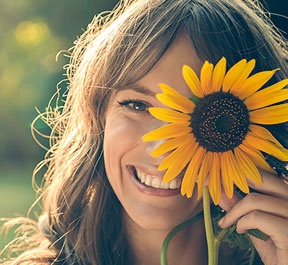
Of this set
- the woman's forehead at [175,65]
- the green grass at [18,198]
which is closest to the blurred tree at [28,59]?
the green grass at [18,198]

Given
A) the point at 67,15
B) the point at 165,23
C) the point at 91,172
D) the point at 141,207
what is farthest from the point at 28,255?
the point at 67,15

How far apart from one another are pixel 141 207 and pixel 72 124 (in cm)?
51

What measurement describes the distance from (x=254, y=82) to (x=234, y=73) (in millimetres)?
44

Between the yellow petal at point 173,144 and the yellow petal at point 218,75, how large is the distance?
11 cm

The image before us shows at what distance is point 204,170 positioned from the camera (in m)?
0.86

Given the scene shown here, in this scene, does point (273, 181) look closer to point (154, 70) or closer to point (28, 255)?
point (154, 70)

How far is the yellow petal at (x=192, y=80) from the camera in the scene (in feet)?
2.68

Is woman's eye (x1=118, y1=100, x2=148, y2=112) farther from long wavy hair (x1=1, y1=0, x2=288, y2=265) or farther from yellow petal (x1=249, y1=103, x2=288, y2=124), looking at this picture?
A: yellow petal (x1=249, y1=103, x2=288, y2=124)

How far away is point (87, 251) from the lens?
1.50 metres

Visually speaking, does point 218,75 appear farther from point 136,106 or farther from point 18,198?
point 18,198

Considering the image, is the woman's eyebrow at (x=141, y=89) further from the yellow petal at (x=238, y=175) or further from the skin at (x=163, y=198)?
the yellow petal at (x=238, y=175)

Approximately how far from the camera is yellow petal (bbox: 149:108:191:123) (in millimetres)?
827

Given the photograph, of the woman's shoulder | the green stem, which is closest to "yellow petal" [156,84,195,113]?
the green stem

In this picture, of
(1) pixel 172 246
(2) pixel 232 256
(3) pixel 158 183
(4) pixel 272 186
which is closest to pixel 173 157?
(4) pixel 272 186
